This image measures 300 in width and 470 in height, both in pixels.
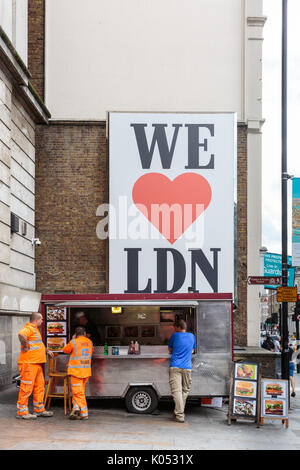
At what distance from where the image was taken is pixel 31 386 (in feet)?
35.6

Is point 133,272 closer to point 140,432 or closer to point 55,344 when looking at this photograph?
point 55,344

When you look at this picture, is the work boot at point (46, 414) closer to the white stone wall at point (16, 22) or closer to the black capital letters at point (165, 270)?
the black capital letters at point (165, 270)

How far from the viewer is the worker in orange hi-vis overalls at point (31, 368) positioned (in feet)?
35.6

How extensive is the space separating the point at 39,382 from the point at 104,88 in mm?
12715

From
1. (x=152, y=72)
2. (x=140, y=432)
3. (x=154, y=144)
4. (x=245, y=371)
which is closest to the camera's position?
(x=140, y=432)

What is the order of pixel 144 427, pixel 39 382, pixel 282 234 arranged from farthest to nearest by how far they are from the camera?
pixel 282 234, pixel 39 382, pixel 144 427

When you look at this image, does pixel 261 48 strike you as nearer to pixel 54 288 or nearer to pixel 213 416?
pixel 54 288

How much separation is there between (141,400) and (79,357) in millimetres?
1692

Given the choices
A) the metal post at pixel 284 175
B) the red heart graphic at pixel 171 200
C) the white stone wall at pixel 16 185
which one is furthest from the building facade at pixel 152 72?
the metal post at pixel 284 175

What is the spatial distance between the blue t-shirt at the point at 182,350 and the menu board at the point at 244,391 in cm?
88

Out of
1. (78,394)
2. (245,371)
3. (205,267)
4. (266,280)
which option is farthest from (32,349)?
(205,267)

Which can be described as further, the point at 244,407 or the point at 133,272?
the point at 133,272
